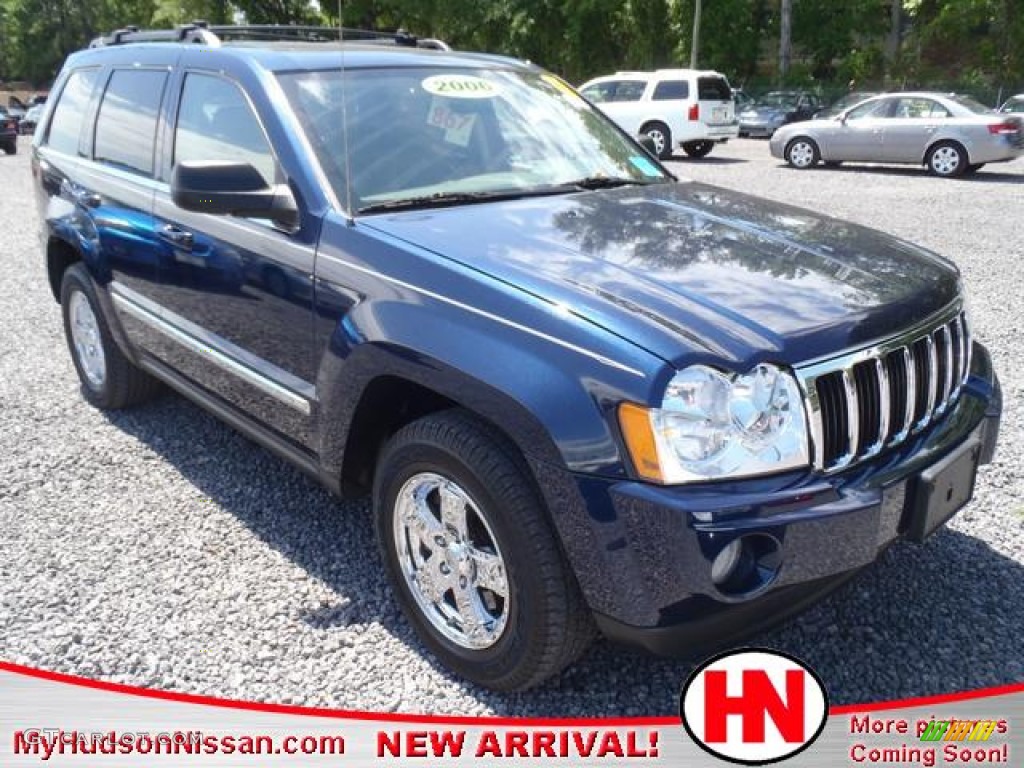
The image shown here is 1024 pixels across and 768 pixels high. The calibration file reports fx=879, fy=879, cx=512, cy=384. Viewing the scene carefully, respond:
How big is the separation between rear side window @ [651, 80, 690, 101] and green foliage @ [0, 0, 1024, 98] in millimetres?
17585

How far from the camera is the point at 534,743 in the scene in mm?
2371

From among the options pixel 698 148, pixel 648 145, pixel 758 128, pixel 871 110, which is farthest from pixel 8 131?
pixel 648 145

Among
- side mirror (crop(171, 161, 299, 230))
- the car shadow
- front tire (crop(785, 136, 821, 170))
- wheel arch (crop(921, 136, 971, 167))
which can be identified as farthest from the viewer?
front tire (crop(785, 136, 821, 170))

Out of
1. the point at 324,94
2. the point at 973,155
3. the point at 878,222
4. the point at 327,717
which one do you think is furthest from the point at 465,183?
the point at 973,155

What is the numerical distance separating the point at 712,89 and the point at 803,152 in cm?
297

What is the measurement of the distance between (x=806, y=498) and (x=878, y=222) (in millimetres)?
9321

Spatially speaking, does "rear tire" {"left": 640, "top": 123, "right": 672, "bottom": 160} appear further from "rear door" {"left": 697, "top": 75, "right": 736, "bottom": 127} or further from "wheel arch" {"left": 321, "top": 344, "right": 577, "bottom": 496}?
"wheel arch" {"left": 321, "top": 344, "right": 577, "bottom": 496}

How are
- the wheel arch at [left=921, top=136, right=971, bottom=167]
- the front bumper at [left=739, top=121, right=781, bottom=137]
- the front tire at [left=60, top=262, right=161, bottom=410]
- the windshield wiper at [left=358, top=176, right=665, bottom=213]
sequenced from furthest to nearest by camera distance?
the front bumper at [left=739, top=121, right=781, bottom=137] < the wheel arch at [left=921, top=136, right=971, bottom=167] < the front tire at [left=60, top=262, right=161, bottom=410] < the windshield wiper at [left=358, top=176, right=665, bottom=213]

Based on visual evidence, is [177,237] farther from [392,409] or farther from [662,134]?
[662,134]

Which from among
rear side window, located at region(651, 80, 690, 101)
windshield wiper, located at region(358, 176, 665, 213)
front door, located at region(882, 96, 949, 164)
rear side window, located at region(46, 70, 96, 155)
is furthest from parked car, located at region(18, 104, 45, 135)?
front door, located at region(882, 96, 949, 164)

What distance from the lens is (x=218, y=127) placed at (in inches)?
131

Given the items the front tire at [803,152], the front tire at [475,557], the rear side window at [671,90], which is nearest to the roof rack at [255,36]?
the front tire at [475,557]

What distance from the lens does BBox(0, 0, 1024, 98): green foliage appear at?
109 ft

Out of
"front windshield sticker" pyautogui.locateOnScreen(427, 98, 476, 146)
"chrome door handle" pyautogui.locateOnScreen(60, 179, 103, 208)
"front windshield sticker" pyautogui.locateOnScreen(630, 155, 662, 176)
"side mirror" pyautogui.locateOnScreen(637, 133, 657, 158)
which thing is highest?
"front windshield sticker" pyautogui.locateOnScreen(427, 98, 476, 146)
